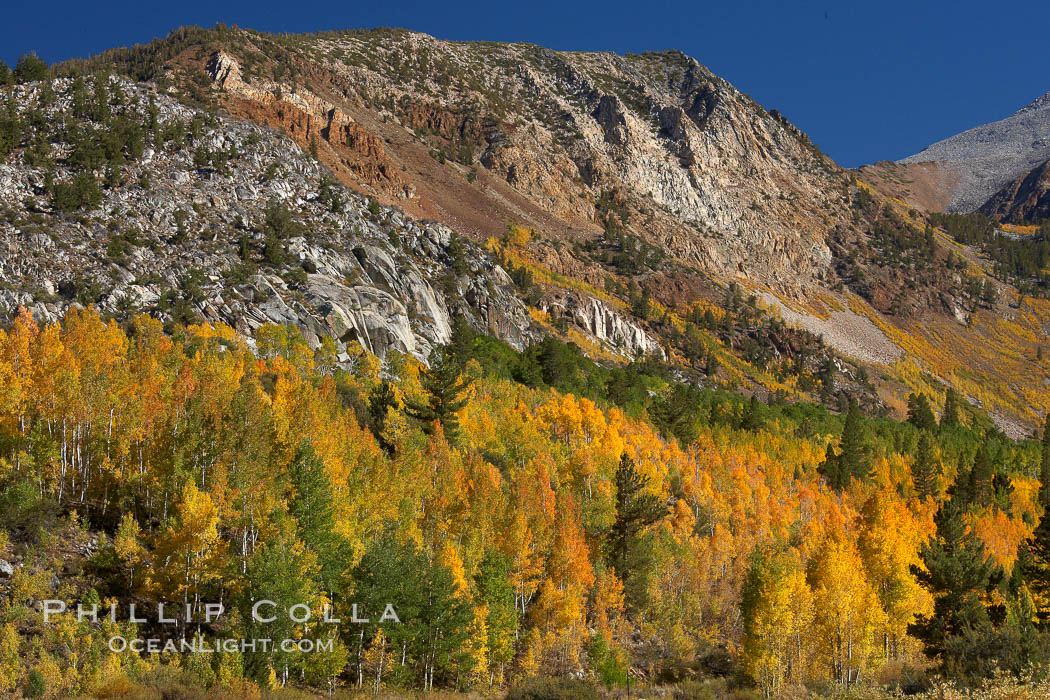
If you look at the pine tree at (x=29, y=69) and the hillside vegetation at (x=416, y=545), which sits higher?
the pine tree at (x=29, y=69)

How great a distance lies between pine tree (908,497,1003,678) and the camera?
3291cm

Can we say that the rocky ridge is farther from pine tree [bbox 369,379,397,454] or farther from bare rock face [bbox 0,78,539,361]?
pine tree [bbox 369,379,397,454]

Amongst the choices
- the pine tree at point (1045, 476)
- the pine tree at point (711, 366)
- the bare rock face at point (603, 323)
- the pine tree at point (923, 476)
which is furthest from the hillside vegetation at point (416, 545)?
the pine tree at point (711, 366)

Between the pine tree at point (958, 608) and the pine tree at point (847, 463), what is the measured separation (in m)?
44.7

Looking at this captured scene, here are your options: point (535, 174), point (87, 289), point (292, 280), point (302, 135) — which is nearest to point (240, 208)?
point (292, 280)

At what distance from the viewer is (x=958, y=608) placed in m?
37.5

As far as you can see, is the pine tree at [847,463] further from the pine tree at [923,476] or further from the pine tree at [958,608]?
the pine tree at [958,608]

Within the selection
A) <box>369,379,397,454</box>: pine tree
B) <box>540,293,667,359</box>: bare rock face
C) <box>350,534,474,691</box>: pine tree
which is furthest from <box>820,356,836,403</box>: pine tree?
<box>350,534,474,691</box>: pine tree

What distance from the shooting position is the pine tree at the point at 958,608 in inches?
1296

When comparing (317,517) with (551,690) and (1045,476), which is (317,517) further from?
(1045,476)

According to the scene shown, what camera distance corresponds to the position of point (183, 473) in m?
37.2

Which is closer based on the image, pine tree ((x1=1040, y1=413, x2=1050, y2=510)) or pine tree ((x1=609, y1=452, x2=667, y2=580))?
pine tree ((x1=609, y1=452, x2=667, y2=580))

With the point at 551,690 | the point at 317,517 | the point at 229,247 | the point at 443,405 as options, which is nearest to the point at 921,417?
the point at 443,405

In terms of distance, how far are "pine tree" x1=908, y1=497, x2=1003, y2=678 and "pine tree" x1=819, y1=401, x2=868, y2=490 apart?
4465 cm
